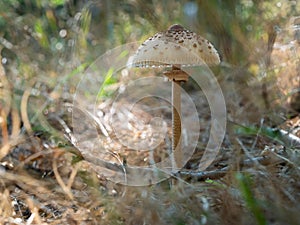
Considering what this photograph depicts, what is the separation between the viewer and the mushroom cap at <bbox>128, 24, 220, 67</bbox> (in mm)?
1140

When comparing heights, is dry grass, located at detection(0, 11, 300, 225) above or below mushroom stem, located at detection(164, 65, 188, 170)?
below

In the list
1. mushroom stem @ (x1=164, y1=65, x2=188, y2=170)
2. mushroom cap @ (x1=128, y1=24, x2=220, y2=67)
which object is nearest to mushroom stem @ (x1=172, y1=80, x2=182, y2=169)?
mushroom stem @ (x1=164, y1=65, x2=188, y2=170)

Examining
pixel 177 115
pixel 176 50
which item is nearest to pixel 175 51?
pixel 176 50

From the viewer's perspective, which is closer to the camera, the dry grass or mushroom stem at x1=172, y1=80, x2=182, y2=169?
the dry grass

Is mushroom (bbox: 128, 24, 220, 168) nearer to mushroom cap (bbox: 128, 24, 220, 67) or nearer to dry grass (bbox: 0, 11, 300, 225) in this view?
mushroom cap (bbox: 128, 24, 220, 67)

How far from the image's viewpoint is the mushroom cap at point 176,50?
3.74 ft

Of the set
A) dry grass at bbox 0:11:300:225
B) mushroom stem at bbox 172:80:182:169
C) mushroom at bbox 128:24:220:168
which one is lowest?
dry grass at bbox 0:11:300:225

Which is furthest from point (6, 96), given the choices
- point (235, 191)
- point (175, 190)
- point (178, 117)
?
point (235, 191)

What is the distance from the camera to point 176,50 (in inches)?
44.9

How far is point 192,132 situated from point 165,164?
447mm

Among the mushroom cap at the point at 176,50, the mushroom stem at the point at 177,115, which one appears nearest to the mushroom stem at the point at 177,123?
the mushroom stem at the point at 177,115

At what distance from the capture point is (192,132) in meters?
1.84

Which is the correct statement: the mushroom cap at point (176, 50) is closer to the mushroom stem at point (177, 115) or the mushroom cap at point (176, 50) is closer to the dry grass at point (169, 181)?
the mushroom stem at point (177, 115)

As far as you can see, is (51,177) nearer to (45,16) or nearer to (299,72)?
(299,72)
